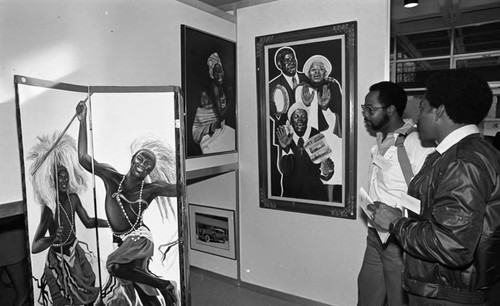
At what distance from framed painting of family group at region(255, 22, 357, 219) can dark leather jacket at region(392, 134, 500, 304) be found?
143 centimetres

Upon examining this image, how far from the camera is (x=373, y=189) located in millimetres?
2182

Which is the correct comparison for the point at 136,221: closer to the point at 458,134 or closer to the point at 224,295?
the point at 458,134

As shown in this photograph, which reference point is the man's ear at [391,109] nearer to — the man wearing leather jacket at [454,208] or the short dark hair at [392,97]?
the short dark hair at [392,97]

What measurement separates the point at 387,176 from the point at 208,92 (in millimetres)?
1545

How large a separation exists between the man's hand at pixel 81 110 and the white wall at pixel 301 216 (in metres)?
1.63

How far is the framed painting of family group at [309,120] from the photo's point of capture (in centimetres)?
276

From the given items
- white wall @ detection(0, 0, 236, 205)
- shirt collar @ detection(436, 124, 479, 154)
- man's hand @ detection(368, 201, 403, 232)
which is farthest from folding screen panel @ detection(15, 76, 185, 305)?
shirt collar @ detection(436, 124, 479, 154)

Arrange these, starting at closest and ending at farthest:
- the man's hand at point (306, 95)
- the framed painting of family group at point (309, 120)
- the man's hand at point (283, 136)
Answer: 1. the framed painting of family group at point (309, 120)
2. the man's hand at point (306, 95)
3. the man's hand at point (283, 136)

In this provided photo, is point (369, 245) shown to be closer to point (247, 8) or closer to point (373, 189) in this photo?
point (373, 189)

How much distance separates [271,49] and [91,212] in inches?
77.4

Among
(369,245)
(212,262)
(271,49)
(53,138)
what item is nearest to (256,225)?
(212,262)

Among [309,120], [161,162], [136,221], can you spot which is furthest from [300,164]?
[136,221]

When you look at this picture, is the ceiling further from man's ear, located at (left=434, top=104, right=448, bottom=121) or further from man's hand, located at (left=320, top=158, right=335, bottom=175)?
man's ear, located at (left=434, top=104, right=448, bottom=121)

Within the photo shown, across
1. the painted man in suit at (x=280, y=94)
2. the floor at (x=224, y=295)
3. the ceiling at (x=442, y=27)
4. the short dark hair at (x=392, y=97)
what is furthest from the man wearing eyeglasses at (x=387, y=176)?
the floor at (x=224, y=295)
